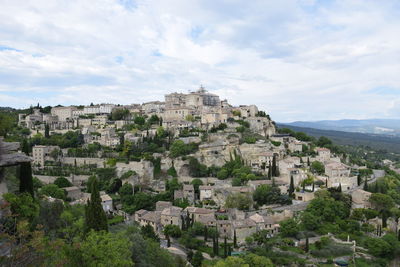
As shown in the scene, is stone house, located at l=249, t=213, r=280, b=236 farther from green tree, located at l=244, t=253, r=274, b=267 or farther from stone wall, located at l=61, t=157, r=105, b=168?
stone wall, located at l=61, t=157, r=105, b=168

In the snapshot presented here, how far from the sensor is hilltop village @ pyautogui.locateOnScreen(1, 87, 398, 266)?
1347 inches

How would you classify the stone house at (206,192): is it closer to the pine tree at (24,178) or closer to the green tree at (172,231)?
the green tree at (172,231)

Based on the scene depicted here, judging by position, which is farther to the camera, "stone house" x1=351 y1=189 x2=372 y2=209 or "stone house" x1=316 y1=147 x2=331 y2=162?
"stone house" x1=316 y1=147 x2=331 y2=162

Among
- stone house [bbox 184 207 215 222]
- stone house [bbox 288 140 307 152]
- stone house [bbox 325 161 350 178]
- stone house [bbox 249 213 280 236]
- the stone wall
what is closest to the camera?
stone house [bbox 249 213 280 236]

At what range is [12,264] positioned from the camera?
977cm

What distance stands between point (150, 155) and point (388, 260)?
108ft

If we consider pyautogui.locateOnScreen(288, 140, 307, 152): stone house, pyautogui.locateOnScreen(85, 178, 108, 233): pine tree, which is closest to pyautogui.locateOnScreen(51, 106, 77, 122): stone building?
pyautogui.locateOnScreen(288, 140, 307, 152): stone house

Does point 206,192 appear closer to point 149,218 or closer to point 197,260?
point 149,218

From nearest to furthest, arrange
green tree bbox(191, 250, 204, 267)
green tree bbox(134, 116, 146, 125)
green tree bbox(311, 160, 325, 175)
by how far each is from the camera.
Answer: green tree bbox(191, 250, 204, 267)
green tree bbox(311, 160, 325, 175)
green tree bbox(134, 116, 146, 125)

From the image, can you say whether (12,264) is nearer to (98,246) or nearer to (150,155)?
(98,246)

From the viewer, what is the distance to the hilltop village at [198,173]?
112 feet

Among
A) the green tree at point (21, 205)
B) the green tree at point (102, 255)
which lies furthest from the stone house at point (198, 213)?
the green tree at point (102, 255)

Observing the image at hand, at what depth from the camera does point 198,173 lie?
4791cm

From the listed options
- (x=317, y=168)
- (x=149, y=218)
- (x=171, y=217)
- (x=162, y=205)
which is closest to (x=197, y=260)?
(x=171, y=217)
